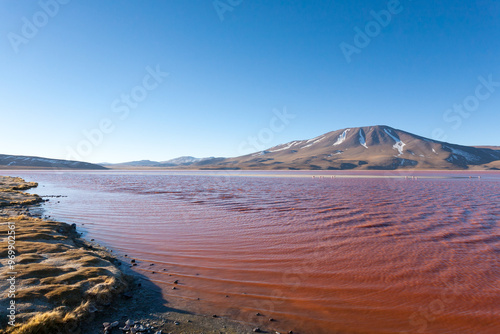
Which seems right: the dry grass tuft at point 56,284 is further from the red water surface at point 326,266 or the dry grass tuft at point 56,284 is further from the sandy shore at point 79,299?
the red water surface at point 326,266

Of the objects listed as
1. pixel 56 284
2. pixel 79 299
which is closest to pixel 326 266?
pixel 79 299

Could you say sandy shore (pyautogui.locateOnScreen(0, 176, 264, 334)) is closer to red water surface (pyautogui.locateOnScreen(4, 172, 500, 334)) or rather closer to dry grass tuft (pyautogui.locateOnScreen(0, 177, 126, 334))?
dry grass tuft (pyautogui.locateOnScreen(0, 177, 126, 334))

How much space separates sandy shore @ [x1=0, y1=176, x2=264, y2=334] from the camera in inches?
196

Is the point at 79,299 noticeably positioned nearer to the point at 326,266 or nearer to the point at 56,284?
the point at 56,284

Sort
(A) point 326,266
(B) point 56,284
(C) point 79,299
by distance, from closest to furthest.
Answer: (C) point 79,299 → (B) point 56,284 → (A) point 326,266

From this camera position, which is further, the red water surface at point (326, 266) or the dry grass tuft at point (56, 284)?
the red water surface at point (326, 266)

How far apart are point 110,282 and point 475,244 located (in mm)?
13637

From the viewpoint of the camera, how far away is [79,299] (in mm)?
5777

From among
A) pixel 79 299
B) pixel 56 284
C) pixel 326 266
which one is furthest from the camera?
pixel 326 266

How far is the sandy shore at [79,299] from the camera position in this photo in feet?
16.3

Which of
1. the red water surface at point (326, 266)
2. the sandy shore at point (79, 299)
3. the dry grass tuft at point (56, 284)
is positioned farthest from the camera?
the red water surface at point (326, 266)

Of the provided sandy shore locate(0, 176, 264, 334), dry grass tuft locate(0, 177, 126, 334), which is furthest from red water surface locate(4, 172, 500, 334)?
dry grass tuft locate(0, 177, 126, 334)

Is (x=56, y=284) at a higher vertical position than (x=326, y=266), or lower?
higher

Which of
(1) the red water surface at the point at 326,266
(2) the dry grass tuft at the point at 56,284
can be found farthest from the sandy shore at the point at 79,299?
(1) the red water surface at the point at 326,266
